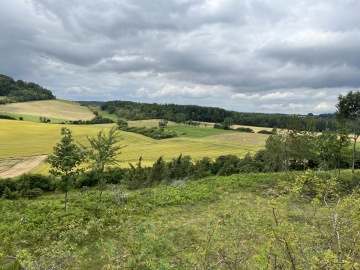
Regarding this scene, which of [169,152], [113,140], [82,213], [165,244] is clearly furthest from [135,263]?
[169,152]

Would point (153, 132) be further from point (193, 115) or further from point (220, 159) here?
point (193, 115)

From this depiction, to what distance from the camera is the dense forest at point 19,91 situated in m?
123

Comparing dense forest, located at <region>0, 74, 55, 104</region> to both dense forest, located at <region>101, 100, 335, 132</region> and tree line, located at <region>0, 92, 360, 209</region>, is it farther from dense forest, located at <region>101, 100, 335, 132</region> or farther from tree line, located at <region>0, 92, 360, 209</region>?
tree line, located at <region>0, 92, 360, 209</region>

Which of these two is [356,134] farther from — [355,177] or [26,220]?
[26,220]

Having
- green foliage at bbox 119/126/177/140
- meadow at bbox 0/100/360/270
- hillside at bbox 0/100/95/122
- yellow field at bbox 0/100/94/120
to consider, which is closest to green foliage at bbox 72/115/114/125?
hillside at bbox 0/100/95/122

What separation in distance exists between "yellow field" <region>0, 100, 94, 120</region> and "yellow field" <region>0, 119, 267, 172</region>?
22.1m

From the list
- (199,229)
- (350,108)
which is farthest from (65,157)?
(350,108)

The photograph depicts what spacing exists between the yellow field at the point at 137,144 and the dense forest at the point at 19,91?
46.5 meters

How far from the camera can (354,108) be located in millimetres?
20906

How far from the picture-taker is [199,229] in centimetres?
920

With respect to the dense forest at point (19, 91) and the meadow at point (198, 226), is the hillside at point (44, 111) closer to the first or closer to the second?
the dense forest at point (19, 91)

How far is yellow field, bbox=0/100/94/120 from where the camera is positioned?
337 feet

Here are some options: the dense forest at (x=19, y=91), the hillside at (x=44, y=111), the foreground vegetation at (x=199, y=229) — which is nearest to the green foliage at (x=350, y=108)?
the foreground vegetation at (x=199, y=229)

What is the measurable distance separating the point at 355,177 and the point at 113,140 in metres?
13.8
